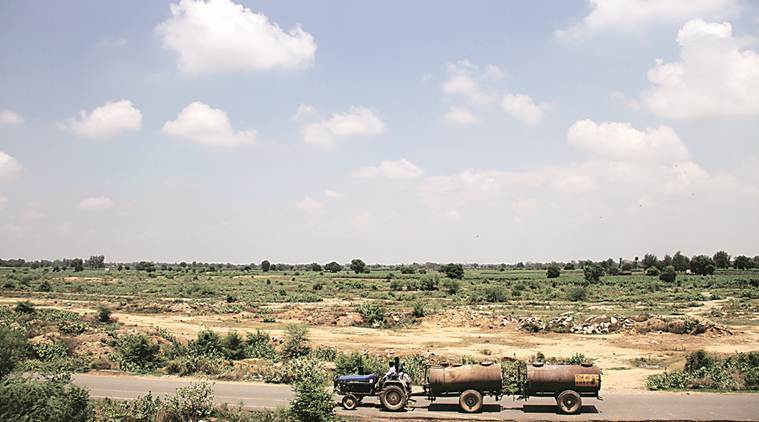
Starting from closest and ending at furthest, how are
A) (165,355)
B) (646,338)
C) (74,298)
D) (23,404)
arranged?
1. (23,404)
2. (165,355)
3. (646,338)
4. (74,298)

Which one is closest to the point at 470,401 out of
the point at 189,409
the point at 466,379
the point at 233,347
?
the point at 466,379

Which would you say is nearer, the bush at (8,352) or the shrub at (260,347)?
the bush at (8,352)

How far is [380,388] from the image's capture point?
1819cm

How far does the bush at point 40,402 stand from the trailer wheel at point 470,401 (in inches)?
420

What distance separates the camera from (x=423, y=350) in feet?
111

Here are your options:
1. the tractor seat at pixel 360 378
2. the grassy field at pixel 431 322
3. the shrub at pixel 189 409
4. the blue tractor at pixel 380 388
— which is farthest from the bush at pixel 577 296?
the shrub at pixel 189 409

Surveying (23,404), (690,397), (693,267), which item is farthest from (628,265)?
(23,404)

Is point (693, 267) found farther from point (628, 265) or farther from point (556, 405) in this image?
point (556, 405)

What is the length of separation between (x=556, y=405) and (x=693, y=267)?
130286 mm

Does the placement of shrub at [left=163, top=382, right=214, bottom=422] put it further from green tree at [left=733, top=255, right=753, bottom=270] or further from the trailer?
green tree at [left=733, top=255, right=753, bottom=270]

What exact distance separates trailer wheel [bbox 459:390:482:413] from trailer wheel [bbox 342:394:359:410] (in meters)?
3.34

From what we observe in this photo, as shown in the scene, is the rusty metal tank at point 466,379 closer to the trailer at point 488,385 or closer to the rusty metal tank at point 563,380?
the trailer at point 488,385

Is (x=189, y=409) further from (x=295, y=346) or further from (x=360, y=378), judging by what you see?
(x=295, y=346)

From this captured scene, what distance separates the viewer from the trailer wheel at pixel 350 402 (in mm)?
18078
